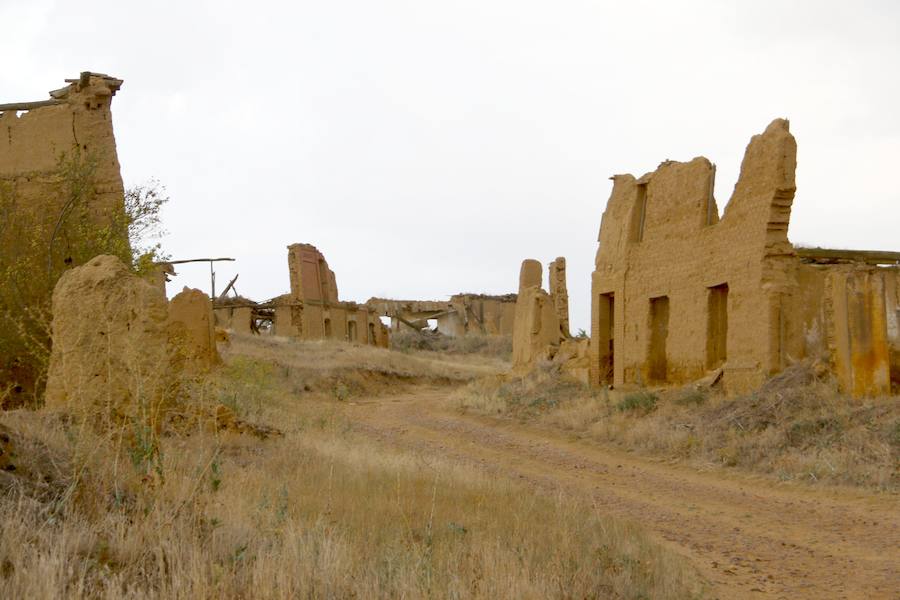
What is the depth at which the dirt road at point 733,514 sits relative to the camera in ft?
22.1

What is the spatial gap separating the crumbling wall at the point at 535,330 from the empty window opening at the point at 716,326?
8.35m

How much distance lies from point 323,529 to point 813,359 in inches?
400

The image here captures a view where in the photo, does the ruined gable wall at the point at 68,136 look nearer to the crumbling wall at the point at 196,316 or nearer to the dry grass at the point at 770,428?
the crumbling wall at the point at 196,316

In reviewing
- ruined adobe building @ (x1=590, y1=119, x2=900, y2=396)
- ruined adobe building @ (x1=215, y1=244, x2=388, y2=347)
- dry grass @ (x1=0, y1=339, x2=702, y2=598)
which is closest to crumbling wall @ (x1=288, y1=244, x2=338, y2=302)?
ruined adobe building @ (x1=215, y1=244, x2=388, y2=347)

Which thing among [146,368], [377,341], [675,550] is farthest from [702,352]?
[377,341]

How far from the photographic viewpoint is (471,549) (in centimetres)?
605

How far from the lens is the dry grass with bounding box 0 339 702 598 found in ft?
15.4

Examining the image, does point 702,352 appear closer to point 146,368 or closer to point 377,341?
point 146,368

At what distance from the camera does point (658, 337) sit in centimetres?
1841

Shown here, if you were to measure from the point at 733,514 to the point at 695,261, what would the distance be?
8.20 m

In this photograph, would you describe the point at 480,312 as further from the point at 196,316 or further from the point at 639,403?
the point at 639,403

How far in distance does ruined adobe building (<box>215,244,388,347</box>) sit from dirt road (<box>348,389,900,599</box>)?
74.1 feet

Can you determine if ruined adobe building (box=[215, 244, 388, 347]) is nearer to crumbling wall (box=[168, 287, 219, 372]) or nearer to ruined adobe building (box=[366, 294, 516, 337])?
ruined adobe building (box=[366, 294, 516, 337])

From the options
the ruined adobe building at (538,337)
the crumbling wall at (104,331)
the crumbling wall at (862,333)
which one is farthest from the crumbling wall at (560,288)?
the crumbling wall at (104,331)
